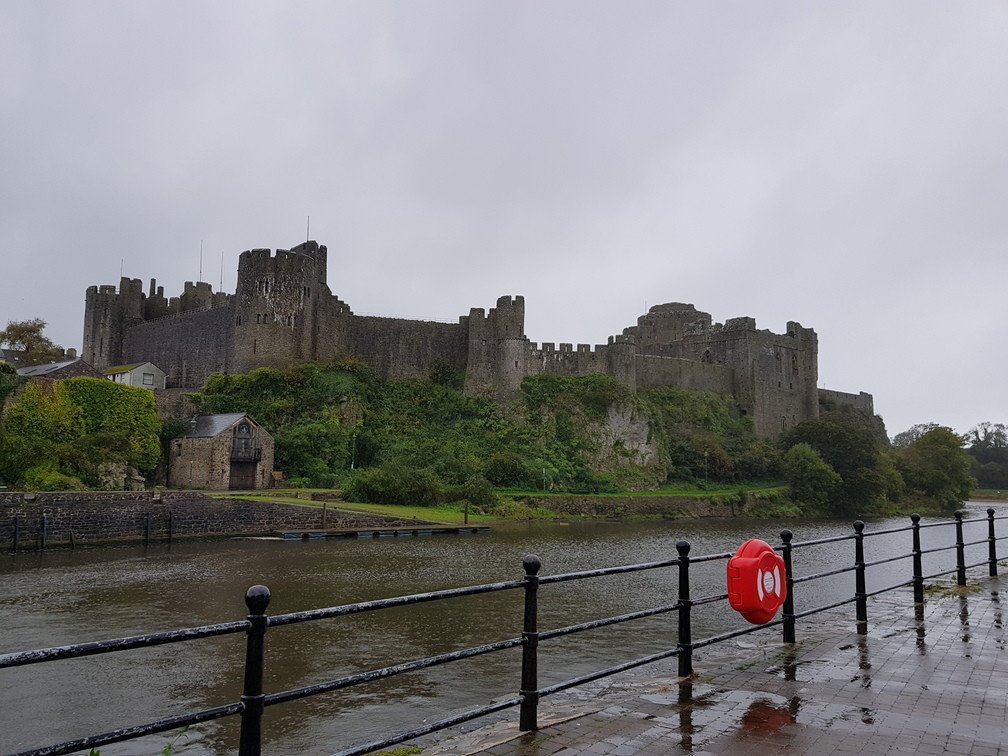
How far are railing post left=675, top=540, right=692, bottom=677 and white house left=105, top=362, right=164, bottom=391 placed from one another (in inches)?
1706

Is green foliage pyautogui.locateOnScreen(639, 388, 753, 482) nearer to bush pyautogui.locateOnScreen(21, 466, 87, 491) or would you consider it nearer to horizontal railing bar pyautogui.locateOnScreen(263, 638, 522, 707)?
bush pyautogui.locateOnScreen(21, 466, 87, 491)

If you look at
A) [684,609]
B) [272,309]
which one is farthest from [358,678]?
[272,309]

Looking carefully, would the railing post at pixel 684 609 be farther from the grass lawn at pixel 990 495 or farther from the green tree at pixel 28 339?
the grass lawn at pixel 990 495

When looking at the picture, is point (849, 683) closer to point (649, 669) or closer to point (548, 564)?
point (649, 669)

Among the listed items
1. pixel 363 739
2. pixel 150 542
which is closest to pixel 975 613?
pixel 363 739

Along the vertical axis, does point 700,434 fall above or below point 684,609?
above

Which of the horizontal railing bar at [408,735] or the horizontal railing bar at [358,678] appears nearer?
the horizontal railing bar at [358,678]

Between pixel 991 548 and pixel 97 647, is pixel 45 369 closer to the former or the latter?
pixel 991 548

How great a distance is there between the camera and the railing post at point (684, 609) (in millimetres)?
5695

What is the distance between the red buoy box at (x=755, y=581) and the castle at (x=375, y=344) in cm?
4233

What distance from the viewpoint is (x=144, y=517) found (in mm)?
27109

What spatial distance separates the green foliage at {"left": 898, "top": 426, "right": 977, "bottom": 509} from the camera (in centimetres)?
5616

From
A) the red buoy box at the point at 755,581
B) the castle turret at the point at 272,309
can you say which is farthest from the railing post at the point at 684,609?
the castle turret at the point at 272,309

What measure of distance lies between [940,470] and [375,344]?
41.1m
